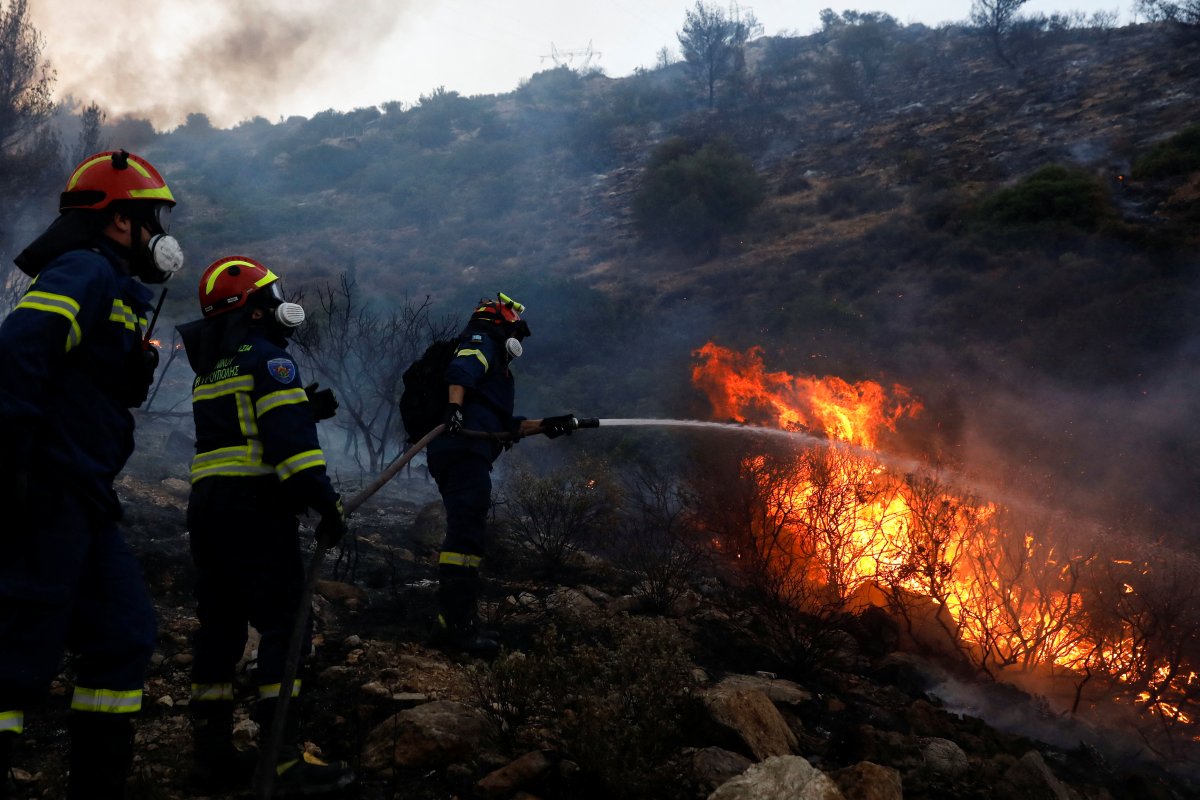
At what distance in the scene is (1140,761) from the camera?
4.70 m

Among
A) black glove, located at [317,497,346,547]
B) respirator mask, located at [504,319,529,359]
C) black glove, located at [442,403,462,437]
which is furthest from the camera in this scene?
respirator mask, located at [504,319,529,359]

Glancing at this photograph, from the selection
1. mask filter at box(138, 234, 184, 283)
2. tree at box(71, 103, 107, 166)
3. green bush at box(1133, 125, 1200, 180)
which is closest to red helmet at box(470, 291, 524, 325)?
mask filter at box(138, 234, 184, 283)

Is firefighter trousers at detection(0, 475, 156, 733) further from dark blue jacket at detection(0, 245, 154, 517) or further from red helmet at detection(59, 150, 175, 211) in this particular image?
red helmet at detection(59, 150, 175, 211)

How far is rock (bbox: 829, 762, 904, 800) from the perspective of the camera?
2.85 meters

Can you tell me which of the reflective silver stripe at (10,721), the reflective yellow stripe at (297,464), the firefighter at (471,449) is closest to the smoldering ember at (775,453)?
the reflective silver stripe at (10,721)

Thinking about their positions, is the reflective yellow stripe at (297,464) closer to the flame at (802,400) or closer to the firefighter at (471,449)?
the firefighter at (471,449)

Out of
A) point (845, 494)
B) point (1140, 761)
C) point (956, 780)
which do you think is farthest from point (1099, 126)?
point (956, 780)

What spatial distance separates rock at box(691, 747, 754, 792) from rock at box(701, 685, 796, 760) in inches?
5.2

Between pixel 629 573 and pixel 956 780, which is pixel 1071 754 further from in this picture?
pixel 629 573

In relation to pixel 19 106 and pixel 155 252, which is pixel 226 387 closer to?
pixel 155 252

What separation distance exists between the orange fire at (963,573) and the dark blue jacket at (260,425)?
3885 mm

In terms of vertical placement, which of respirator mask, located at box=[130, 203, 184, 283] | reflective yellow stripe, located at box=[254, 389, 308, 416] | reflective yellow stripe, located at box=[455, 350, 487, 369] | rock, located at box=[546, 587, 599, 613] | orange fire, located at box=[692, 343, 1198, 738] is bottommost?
orange fire, located at box=[692, 343, 1198, 738]

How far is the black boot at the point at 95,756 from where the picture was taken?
2.20m

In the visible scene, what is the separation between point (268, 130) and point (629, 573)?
50.3 metres
